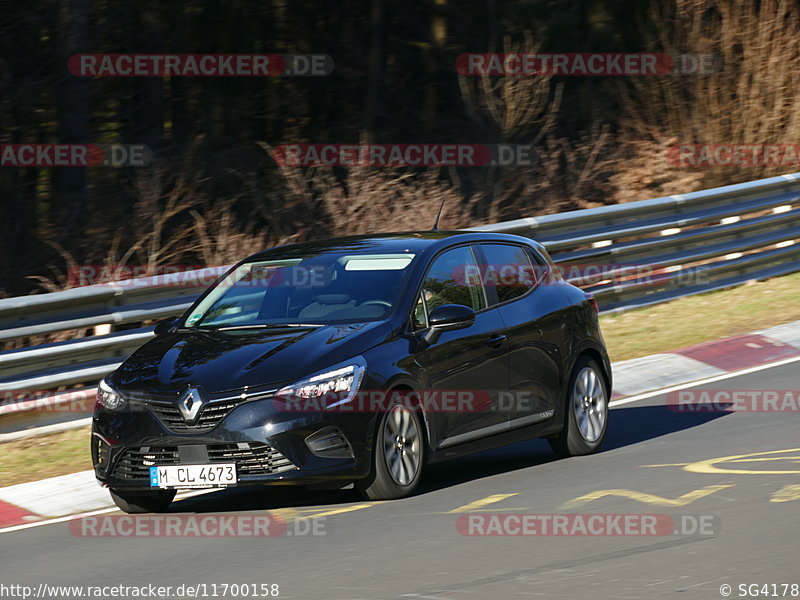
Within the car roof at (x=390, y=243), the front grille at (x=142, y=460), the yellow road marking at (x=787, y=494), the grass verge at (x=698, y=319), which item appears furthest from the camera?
the grass verge at (x=698, y=319)

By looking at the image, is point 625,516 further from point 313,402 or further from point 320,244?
point 320,244

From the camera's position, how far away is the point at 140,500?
8.54m

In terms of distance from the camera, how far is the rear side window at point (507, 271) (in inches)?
375

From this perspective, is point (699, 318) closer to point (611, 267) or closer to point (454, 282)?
point (611, 267)

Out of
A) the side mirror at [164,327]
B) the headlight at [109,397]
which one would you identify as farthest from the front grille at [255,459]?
the side mirror at [164,327]

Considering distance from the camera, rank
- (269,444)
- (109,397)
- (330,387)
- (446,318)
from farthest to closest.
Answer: (446,318)
(109,397)
(330,387)
(269,444)

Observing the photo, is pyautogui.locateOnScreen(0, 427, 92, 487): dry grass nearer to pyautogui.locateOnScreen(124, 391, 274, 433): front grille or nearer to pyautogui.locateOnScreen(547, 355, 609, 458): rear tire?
pyautogui.locateOnScreen(124, 391, 274, 433): front grille

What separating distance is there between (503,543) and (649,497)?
1.35 m

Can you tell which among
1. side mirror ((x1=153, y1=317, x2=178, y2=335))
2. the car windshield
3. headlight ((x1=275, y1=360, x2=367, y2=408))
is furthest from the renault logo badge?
side mirror ((x1=153, y1=317, x2=178, y2=335))

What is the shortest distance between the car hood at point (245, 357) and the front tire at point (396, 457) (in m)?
0.47

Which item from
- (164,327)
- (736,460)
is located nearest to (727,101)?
(736,460)

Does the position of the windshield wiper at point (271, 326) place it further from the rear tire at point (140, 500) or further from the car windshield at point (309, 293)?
the rear tire at point (140, 500)

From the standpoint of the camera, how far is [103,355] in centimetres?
1162

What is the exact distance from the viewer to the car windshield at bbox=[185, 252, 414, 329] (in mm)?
8695
